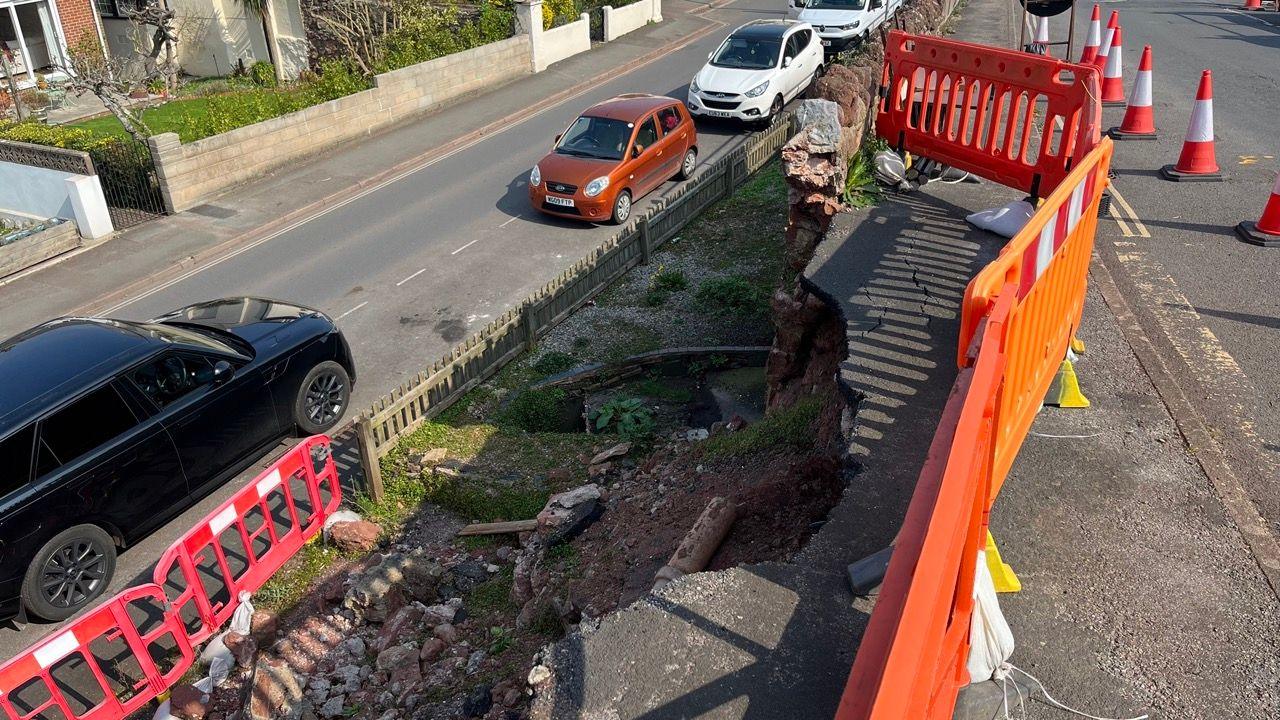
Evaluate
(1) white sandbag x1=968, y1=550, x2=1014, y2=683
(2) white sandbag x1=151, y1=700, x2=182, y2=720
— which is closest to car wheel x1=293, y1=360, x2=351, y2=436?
(2) white sandbag x1=151, y1=700, x2=182, y2=720

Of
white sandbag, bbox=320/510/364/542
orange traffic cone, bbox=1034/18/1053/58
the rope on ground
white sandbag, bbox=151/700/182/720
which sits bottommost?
white sandbag, bbox=151/700/182/720

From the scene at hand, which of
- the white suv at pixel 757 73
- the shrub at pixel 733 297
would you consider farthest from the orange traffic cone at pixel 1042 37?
the shrub at pixel 733 297

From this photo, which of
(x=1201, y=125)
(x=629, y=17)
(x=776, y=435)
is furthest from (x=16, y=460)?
(x=629, y=17)

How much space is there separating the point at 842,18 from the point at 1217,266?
16.6 m

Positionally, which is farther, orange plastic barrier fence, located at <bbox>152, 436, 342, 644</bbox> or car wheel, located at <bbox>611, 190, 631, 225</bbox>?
car wheel, located at <bbox>611, 190, 631, 225</bbox>

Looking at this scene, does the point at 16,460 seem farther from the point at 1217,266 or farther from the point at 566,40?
the point at 566,40

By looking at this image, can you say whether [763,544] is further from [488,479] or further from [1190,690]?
[488,479]

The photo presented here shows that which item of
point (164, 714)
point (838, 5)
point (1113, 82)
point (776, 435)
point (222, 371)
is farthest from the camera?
point (838, 5)

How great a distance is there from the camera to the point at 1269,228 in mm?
8586

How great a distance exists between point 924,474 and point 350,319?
35.0 feet

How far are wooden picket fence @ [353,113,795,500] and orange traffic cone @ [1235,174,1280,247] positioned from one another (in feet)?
24.8

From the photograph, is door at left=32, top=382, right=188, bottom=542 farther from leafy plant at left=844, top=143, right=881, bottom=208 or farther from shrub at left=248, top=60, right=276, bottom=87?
shrub at left=248, top=60, right=276, bottom=87

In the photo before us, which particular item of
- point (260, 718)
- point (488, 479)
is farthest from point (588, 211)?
point (260, 718)

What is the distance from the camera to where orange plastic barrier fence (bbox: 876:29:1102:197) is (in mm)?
7543
